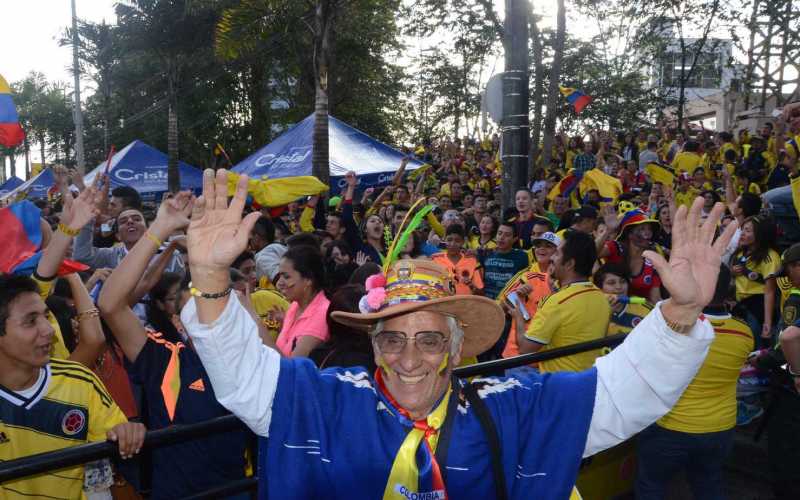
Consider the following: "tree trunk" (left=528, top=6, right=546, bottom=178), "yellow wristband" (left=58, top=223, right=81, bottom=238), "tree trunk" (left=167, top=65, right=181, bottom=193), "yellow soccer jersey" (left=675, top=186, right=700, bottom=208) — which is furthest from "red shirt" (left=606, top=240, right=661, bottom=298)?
"tree trunk" (left=167, top=65, right=181, bottom=193)

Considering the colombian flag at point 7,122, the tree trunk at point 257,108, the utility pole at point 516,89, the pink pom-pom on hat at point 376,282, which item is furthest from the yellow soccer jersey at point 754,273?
the tree trunk at point 257,108

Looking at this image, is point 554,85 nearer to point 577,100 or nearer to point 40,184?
point 577,100

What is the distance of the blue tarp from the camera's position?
565 inches

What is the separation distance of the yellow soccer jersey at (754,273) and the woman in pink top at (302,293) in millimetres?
4424

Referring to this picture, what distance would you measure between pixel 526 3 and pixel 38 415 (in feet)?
20.6

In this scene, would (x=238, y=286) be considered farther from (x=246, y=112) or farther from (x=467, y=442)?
(x=246, y=112)

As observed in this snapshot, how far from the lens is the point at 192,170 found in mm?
22359

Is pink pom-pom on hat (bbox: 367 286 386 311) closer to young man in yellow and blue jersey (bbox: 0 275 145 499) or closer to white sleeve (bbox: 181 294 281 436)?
white sleeve (bbox: 181 294 281 436)

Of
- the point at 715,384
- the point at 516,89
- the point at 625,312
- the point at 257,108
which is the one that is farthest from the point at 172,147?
the point at 715,384

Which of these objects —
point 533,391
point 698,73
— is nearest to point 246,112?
point 698,73

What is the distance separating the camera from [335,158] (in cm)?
1524

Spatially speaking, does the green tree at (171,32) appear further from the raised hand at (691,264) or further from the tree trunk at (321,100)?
the raised hand at (691,264)

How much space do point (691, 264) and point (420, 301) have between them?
0.85 meters

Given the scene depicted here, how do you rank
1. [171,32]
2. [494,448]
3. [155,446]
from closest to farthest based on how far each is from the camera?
[494,448]
[155,446]
[171,32]
